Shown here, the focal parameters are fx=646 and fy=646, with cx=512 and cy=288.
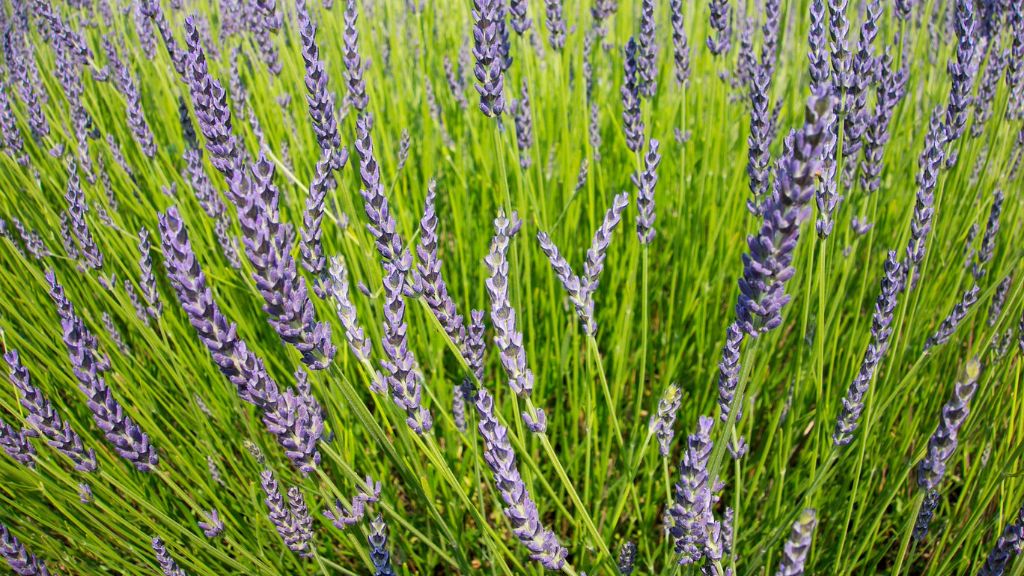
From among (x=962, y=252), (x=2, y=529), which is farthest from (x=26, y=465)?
(x=962, y=252)

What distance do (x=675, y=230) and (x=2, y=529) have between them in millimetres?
2047

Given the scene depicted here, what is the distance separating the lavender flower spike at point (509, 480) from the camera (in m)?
0.95

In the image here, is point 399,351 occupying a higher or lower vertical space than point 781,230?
lower

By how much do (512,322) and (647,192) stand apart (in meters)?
0.53

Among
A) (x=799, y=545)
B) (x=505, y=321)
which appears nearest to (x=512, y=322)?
(x=505, y=321)

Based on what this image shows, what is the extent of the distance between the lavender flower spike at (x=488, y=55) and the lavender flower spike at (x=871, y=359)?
Answer: 2.82 ft

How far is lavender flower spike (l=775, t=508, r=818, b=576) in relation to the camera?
2.53 feet

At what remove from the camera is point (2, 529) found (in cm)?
132

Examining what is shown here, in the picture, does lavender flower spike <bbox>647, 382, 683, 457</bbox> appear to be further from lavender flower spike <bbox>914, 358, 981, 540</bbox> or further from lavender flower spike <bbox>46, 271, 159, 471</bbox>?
lavender flower spike <bbox>46, 271, 159, 471</bbox>

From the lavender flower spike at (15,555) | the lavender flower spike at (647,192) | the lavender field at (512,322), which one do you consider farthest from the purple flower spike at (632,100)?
the lavender flower spike at (15,555)

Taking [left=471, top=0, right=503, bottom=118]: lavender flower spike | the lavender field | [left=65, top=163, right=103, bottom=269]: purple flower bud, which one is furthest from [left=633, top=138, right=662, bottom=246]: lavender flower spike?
[left=65, top=163, right=103, bottom=269]: purple flower bud

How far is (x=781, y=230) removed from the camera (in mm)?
787

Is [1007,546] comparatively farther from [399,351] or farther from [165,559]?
[165,559]

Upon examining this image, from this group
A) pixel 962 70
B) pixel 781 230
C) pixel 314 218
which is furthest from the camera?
pixel 962 70
